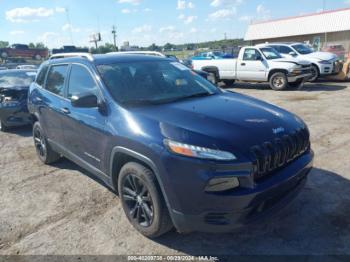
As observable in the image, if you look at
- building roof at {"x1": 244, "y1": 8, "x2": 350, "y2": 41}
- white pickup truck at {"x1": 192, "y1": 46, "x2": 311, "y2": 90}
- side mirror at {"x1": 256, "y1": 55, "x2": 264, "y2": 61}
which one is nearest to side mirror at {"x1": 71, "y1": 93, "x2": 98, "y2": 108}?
white pickup truck at {"x1": 192, "y1": 46, "x2": 311, "y2": 90}

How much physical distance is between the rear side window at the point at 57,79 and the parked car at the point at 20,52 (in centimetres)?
4146

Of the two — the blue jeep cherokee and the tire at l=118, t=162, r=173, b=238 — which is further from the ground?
the blue jeep cherokee

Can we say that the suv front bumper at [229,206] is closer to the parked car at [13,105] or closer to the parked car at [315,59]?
the parked car at [13,105]

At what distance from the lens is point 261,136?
2.94m

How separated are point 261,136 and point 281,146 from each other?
24 cm

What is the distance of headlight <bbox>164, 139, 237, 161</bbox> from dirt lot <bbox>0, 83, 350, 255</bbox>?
3.04ft

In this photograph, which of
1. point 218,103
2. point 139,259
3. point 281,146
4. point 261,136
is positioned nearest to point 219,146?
point 261,136

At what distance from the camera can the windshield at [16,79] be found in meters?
8.36

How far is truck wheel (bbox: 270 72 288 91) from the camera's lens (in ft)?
43.0

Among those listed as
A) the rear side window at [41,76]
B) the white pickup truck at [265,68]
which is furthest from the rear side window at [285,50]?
the rear side window at [41,76]

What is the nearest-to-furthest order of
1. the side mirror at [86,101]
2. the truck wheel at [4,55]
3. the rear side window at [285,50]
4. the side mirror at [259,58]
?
1. the side mirror at [86,101]
2. the side mirror at [259,58]
3. the rear side window at [285,50]
4. the truck wheel at [4,55]

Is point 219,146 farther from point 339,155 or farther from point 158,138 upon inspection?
point 339,155

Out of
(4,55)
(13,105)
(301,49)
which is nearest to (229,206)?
(13,105)

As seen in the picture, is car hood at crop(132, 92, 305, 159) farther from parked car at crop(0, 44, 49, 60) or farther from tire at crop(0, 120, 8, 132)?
parked car at crop(0, 44, 49, 60)
